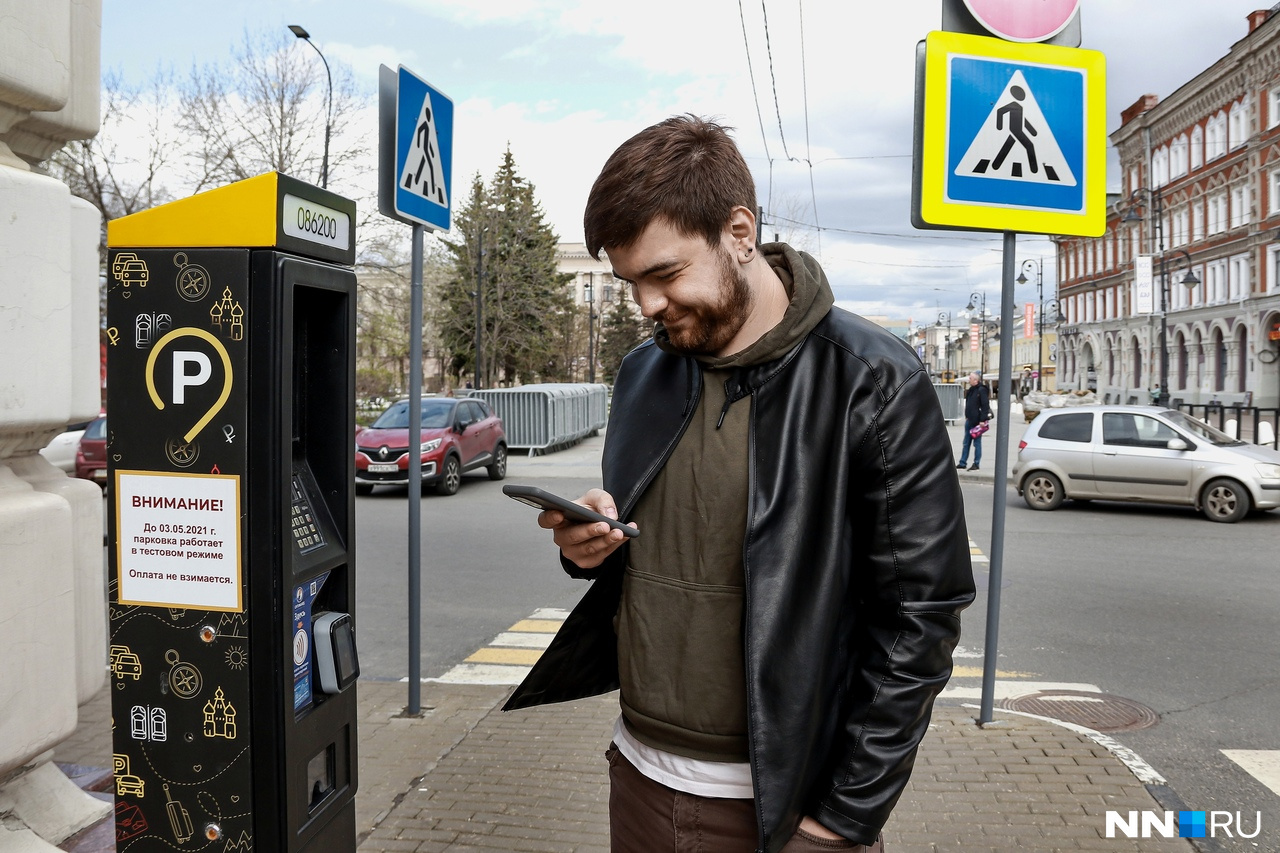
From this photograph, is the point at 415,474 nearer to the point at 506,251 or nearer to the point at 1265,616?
the point at 1265,616

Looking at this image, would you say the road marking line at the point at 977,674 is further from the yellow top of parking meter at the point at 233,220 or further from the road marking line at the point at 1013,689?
the yellow top of parking meter at the point at 233,220

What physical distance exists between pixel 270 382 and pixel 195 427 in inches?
8.9

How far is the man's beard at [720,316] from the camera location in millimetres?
1877

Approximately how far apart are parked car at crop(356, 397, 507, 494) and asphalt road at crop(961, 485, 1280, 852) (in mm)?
7702

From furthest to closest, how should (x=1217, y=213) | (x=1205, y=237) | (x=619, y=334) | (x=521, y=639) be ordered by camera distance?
(x=619, y=334), (x=1205, y=237), (x=1217, y=213), (x=521, y=639)

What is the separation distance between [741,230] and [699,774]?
3.44 feet

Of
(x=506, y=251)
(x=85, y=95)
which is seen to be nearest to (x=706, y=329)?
(x=85, y=95)

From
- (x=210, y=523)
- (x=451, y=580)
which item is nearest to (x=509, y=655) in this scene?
(x=451, y=580)

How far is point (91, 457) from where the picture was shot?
1385 cm

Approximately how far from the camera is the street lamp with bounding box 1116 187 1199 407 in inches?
1317

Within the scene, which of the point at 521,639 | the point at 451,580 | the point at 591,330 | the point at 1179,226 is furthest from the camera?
the point at 1179,226

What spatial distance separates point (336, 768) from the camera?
9.01 ft

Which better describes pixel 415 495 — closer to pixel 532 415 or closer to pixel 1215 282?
pixel 532 415

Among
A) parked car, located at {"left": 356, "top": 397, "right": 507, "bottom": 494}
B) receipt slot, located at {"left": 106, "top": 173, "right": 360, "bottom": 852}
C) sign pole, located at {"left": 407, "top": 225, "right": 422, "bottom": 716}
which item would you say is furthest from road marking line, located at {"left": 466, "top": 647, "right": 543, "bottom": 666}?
parked car, located at {"left": 356, "top": 397, "right": 507, "bottom": 494}
